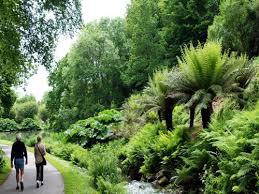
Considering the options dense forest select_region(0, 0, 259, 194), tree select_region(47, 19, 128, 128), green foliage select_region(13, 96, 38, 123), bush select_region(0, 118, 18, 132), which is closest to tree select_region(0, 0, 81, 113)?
dense forest select_region(0, 0, 259, 194)

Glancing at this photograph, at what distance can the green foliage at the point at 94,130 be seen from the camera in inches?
1024

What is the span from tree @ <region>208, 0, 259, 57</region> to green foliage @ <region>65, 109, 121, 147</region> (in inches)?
334

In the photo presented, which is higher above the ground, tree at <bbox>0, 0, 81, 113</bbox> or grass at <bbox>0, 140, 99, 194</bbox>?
tree at <bbox>0, 0, 81, 113</bbox>

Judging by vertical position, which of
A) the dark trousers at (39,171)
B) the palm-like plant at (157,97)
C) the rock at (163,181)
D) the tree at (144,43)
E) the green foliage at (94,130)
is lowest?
the rock at (163,181)

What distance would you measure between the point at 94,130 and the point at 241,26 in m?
10.8

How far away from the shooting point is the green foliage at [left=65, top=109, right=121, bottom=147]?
26019 mm

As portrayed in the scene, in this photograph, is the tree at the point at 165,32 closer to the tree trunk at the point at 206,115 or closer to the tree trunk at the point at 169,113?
the tree trunk at the point at 169,113

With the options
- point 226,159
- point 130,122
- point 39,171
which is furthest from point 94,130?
point 226,159

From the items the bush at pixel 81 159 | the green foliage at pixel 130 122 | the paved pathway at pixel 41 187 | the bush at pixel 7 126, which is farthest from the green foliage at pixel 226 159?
the bush at pixel 7 126

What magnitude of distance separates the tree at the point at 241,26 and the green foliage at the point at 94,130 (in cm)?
849

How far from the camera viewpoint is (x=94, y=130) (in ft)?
86.9

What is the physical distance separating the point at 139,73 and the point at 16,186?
25496 millimetres

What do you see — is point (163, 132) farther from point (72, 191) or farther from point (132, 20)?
point (132, 20)

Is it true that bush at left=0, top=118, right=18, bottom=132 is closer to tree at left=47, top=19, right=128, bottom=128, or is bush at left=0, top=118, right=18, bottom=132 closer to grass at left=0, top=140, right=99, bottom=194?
tree at left=47, top=19, right=128, bottom=128
